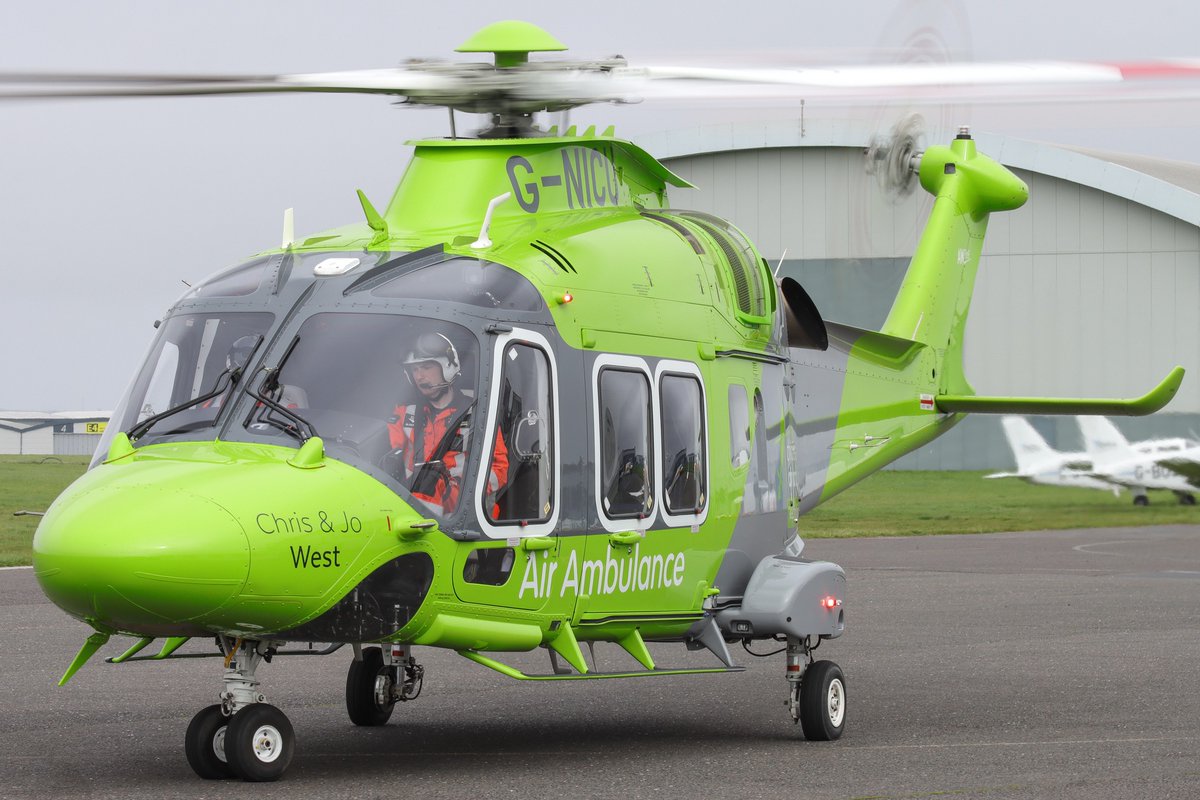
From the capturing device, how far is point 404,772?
344 inches

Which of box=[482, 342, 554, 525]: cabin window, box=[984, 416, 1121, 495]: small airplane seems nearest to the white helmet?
box=[482, 342, 554, 525]: cabin window

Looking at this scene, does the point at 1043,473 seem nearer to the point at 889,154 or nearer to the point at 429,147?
the point at 889,154

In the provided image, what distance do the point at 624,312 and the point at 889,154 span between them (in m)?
6.00

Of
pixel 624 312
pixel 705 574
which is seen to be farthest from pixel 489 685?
pixel 624 312

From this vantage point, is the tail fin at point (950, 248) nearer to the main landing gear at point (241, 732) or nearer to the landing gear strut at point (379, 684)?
the landing gear strut at point (379, 684)

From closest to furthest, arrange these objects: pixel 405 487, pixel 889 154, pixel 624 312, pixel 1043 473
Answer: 1. pixel 405 487
2. pixel 624 312
3. pixel 889 154
4. pixel 1043 473

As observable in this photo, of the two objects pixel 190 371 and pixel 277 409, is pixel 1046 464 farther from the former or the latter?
pixel 277 409

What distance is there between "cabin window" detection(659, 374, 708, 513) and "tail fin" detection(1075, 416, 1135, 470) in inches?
1205

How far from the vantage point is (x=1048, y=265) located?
1624 inches

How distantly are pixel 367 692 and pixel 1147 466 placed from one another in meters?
31.3

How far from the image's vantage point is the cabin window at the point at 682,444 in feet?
31.3

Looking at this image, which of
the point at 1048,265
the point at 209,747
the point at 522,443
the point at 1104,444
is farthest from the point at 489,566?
the point at 1048,265

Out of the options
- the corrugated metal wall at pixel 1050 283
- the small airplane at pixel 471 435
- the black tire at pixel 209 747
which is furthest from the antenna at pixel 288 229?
the corrugated metal wall at pixel 1050 283

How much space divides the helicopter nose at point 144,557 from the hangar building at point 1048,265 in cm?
3295
